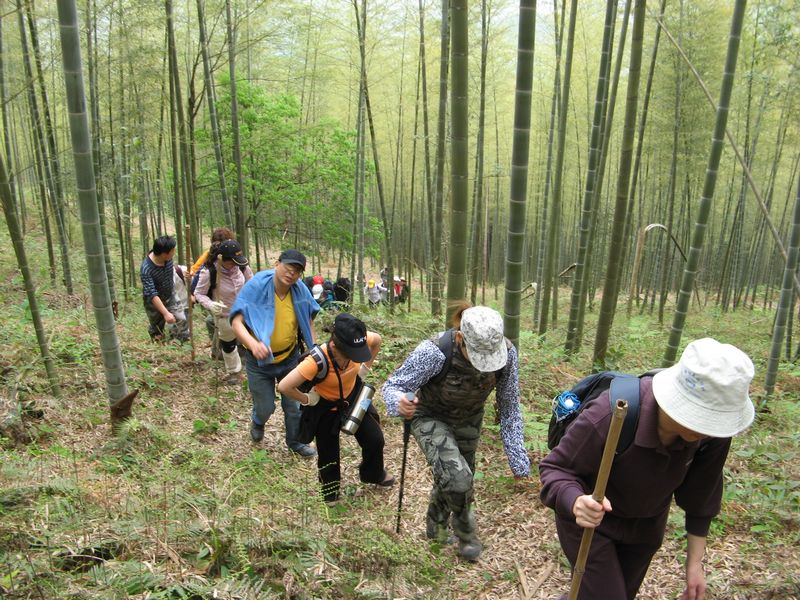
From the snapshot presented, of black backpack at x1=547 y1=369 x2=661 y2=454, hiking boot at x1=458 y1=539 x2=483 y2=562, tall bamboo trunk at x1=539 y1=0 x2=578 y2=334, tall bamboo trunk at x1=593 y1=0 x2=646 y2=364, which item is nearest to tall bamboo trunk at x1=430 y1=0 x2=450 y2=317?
tall bamboo trunk at x1=539 y1=0 x2=578 y2=334

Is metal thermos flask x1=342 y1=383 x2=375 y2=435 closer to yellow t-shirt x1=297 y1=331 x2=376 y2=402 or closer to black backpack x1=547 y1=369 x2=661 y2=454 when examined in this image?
yellow t-shirt x1=297 y1=331 x2=376 y2=402

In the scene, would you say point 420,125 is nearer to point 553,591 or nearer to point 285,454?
point 285,454

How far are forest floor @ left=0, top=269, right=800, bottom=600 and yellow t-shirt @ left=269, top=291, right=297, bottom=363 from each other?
0.70m

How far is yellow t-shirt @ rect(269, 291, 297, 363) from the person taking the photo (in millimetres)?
3291

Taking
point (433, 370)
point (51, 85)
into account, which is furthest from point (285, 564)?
point (51, 85)

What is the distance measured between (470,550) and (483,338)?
4.05ft

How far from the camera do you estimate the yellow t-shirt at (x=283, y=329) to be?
10.8 feet

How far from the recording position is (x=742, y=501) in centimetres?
294

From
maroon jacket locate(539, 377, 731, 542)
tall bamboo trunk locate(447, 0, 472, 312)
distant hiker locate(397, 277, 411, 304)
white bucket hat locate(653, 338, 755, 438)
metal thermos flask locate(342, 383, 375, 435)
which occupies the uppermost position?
tall bamboo trunk locate(447, 0, 472, 312)

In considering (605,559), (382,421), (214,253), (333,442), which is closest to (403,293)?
(382,421)

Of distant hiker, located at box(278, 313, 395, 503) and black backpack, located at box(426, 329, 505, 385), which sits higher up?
black backpack, located at box(426, 329, 505, 385)

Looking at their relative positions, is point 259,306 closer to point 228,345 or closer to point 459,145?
point 228,345

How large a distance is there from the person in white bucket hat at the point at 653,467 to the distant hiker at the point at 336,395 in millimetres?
1342

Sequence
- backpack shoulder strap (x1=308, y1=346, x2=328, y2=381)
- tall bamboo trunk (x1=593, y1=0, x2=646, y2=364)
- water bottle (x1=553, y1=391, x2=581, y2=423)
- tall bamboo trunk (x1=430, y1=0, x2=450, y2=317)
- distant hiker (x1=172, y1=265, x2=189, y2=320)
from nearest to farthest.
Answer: water bottle (x1=553, y1=391, x2=581, y2=423)
backpack shoulder strap (x1=308, y1=346, x2=328, y2=381)
tall bamboo trunk (x1=593, y1=0, x2=646, y2=364)
distant hiker (x1=172, y1=265, x2=189, y2=320)
tall bamboo trunk (x1=430, y1=0, x2=450, y2=317)
